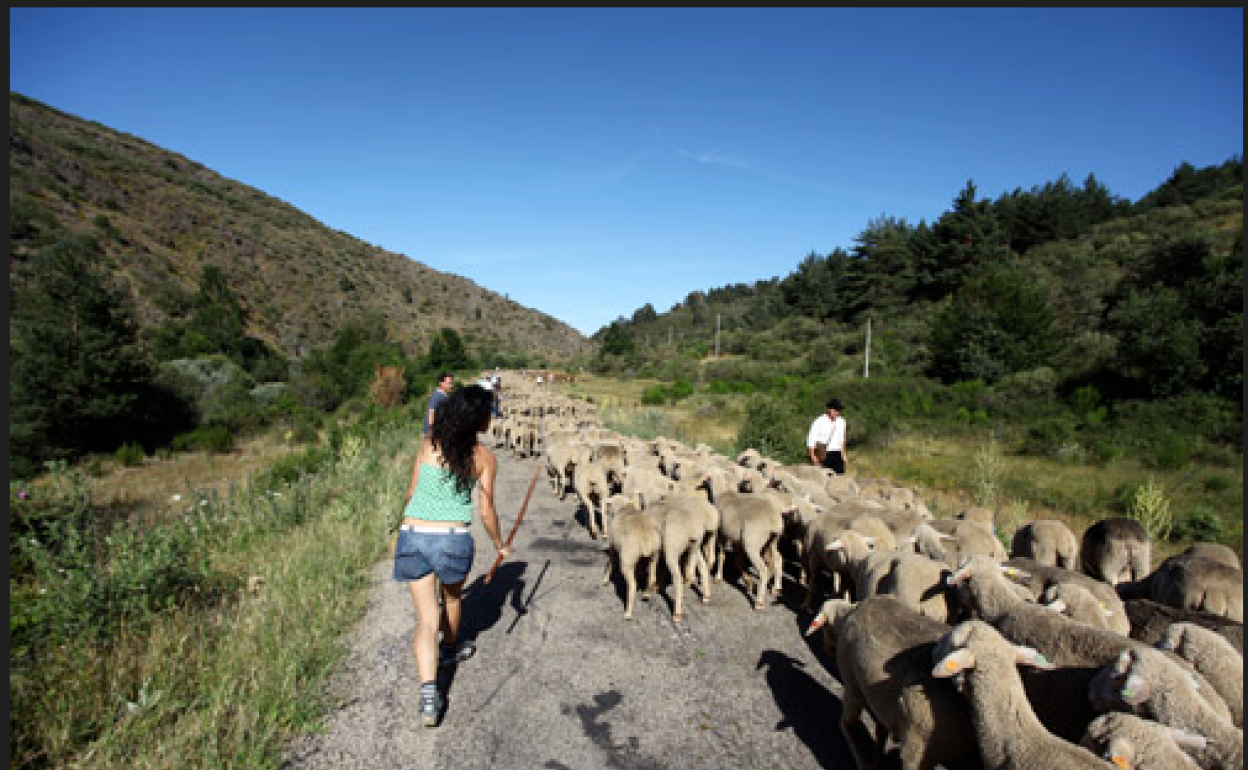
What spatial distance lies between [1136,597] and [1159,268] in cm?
4143

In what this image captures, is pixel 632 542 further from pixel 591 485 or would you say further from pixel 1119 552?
pixel 1119 552

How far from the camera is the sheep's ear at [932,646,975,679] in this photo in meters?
2.98

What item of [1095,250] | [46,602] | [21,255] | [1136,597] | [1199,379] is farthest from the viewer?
[1095,250]

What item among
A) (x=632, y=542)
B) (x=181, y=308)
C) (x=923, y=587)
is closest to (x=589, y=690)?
(x=632, y=542)

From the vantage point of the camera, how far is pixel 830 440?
425 inches

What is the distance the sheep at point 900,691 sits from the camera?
10.7ft

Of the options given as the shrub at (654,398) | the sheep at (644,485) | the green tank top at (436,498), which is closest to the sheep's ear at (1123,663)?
the green tank top at (436,498)

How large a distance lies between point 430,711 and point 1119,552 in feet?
23.6

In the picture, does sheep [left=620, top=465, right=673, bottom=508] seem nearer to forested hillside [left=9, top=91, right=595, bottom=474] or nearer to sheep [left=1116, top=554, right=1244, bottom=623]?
sheep [left=1116, top=554, right=1244, bottom=623]

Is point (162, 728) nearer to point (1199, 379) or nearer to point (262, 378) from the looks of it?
point (1199, 379)

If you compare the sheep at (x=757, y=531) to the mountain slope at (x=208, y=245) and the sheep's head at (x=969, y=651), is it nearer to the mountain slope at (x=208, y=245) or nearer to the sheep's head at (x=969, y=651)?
the sheep's head at (x=969, y=651)

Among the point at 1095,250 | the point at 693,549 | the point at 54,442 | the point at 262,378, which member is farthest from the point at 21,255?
the point at 1095,250

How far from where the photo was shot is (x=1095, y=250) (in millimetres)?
50938

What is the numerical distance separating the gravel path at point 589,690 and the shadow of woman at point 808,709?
0.01 meters
